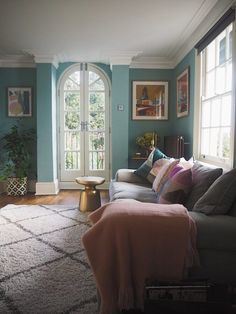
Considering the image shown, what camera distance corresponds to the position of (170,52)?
4.72 meters

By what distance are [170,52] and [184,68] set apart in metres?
0.56

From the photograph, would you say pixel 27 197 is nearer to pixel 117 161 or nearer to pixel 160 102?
pixel 117 161

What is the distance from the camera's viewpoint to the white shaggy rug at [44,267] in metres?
1.67

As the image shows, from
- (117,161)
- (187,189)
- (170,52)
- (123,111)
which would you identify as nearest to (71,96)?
(123,111)

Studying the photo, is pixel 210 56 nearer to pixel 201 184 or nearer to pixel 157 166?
pixel 157 166

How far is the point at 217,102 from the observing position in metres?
3.03

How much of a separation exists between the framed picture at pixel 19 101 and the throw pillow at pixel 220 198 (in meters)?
4.29

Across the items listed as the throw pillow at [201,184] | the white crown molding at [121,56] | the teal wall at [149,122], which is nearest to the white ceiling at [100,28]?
the white crown molding at [121,56]

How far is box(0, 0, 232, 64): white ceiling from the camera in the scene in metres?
3.03

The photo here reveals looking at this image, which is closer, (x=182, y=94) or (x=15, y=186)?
(x=182, y=94)

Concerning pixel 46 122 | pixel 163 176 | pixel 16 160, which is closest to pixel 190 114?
pixel 163 176

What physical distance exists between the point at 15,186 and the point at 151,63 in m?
3.35

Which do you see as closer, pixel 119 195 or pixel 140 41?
pixel 119 195

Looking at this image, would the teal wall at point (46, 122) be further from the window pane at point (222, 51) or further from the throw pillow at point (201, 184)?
the throw pillow at point (201, 184)
